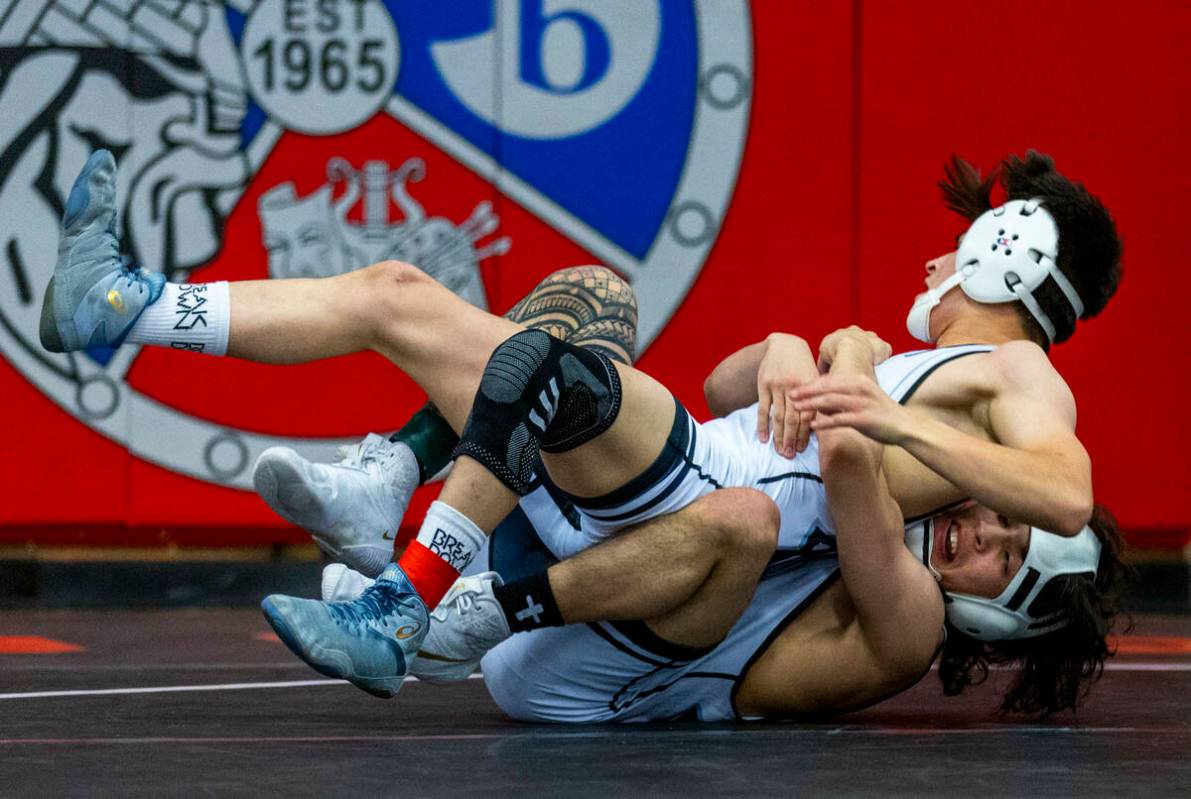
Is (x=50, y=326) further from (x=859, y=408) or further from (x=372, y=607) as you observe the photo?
(x=859, y=408)

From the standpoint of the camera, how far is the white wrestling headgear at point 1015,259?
306 cm

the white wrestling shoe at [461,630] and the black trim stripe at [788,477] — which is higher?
the black trim stripe at [788,477]

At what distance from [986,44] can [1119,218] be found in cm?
70

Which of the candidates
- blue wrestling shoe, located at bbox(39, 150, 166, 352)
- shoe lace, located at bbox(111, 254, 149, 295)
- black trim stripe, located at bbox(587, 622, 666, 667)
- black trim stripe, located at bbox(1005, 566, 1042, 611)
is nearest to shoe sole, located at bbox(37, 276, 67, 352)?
blue wrestling shoe, located at bbox(39, 150, 166, 352)

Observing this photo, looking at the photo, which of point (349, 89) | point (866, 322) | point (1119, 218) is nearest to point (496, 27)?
point (349, 89)

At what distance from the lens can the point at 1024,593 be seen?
2.85 meters

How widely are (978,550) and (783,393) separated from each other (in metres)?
0.42

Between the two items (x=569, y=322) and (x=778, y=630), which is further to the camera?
(x=569, y=322)

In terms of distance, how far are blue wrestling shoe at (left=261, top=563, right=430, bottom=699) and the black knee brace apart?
23 cm

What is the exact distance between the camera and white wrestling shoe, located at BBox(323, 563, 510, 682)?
266 centimetres

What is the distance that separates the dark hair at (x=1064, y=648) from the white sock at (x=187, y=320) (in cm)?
135

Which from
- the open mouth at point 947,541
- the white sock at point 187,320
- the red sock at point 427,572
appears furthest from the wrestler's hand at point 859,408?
the white sock at point 187,320

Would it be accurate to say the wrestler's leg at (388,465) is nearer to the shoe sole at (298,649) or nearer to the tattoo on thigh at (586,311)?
the tattoo on thigh at (586,311)

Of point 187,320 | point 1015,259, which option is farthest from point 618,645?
point 1015,259
